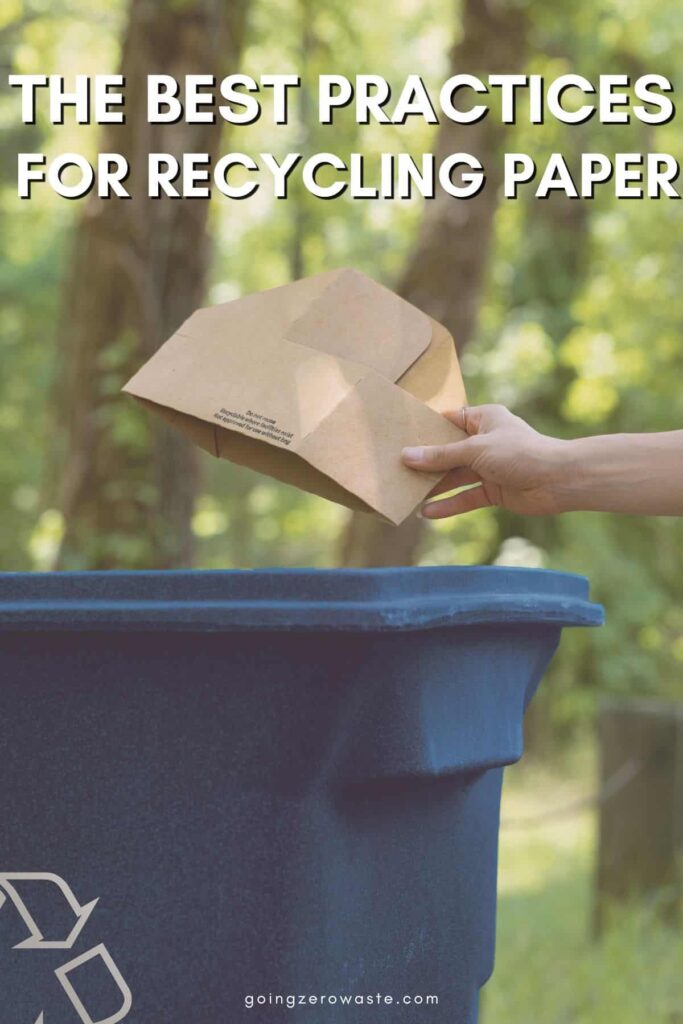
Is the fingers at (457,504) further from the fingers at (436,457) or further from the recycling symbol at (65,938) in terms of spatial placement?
the recycling symbol at (65,938)

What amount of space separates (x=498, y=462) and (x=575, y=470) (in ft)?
0.44

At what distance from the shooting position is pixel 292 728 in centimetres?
142

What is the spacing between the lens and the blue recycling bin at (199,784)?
Answer: 1.41m

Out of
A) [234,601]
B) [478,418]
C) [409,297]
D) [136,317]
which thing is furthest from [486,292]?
[234,601]

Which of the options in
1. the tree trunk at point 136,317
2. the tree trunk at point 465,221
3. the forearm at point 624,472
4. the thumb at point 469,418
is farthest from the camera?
the tree trunk at point 465,221

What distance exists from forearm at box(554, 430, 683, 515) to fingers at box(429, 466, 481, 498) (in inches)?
4.8

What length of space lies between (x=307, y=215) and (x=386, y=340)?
20.6 feet

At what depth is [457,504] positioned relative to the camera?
1943mm

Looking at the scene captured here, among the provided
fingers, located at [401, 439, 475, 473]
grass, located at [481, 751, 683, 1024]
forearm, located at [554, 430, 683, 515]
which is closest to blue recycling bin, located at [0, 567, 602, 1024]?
fingers, located at [401, 439, 475, 473]

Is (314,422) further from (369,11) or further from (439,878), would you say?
(369,11)

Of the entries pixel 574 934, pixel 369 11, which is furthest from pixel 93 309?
pixel 369 11

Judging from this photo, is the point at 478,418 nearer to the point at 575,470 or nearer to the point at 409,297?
the point at 575,470

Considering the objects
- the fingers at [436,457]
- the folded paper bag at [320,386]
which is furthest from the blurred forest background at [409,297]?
the fingers at [436,457]

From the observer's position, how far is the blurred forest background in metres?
4.09
